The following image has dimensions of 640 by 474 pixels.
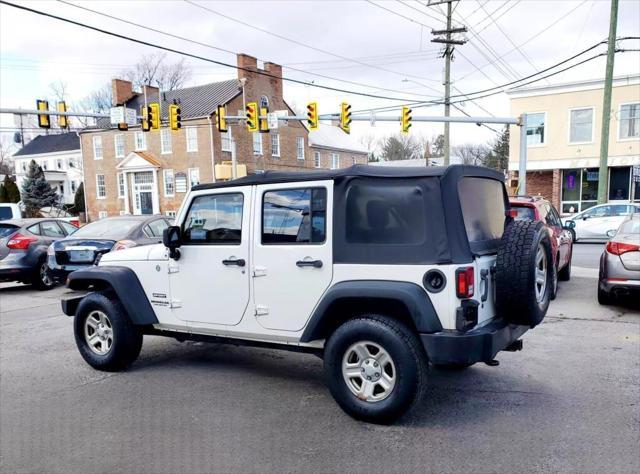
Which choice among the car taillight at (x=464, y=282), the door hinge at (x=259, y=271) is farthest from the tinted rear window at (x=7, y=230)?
the car taillight at (x=464, y=282)

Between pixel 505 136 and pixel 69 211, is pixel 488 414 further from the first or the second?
pixel 505 136

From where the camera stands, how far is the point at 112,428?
13.3 feet

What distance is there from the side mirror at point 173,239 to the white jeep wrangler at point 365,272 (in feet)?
0.03

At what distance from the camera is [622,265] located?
7.34 meters

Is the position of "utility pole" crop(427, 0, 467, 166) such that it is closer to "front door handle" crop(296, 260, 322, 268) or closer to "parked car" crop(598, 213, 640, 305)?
"parked car" crop(598, 213, 640, 305)

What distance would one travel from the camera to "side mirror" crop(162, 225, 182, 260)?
15.9 feet

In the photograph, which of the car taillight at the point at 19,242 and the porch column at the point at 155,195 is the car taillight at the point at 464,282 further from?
the porch column at the point at 155,195

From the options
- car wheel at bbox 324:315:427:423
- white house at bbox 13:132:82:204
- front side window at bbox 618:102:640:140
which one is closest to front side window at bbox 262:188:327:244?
car wheel at bbox 324:315:427:423

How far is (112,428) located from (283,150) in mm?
40874

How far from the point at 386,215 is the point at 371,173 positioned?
35 centimetres

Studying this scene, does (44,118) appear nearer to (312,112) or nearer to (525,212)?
(312,112)

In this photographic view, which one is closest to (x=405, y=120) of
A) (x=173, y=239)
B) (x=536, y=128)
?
(x=536, y=128)

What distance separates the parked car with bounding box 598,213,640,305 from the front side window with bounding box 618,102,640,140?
70.8 ft

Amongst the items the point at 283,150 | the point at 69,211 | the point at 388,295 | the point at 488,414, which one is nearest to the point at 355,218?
the point at 388,295
